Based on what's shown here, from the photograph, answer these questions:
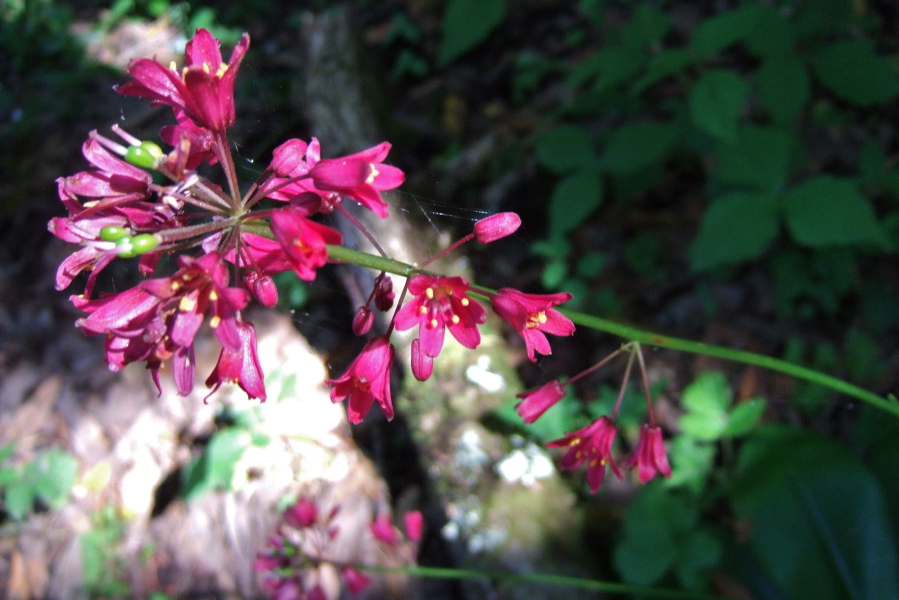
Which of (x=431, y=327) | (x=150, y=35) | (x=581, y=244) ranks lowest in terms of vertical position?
(x=581, y=244)

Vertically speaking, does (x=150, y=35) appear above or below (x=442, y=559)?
above

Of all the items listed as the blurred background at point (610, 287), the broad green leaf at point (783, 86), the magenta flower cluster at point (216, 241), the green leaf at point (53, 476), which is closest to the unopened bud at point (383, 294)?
the magenta flower cluster at point (216, 241)

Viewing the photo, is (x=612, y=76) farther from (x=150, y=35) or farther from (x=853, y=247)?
(x=150, y=35)

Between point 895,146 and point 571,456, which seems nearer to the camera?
point 571,456

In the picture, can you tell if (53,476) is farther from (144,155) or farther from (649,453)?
(649,453)

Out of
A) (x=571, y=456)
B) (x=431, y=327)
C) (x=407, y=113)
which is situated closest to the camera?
(x=431, y=327)

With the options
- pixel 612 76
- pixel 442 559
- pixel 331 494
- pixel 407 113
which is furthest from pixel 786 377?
pixel 407 113

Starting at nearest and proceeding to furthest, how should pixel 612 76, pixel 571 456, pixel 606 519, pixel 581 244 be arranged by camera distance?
pixel 571 456
pixel 606 519
pixel 612 76
pixel 581 244
